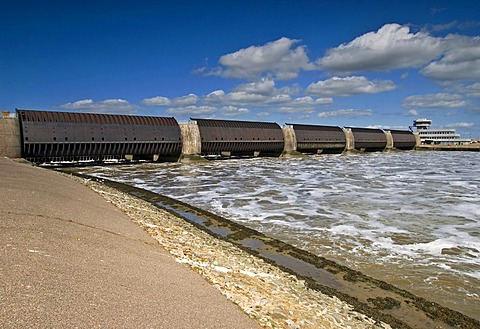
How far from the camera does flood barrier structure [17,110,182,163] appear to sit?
31.8 m

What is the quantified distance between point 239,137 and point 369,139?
3893 cm

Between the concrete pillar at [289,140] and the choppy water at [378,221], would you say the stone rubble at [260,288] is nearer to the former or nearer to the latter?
the choppy water at [378,221]

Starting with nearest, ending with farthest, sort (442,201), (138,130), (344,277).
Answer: (344,277) → (442,201) → (138,130)

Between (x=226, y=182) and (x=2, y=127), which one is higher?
(x=2, y=127)

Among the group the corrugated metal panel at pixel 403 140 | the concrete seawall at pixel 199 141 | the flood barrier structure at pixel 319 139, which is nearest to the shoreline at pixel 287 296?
the concrete seawall at pixel 199 141

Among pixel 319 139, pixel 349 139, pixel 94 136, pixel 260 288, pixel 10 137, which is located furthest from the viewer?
pixel 349 139

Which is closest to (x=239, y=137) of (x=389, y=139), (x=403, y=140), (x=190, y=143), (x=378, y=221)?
(x=190, y=143)

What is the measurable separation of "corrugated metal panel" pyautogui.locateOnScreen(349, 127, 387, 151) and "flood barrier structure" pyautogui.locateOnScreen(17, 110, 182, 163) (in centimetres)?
4519

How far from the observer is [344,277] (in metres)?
7.62

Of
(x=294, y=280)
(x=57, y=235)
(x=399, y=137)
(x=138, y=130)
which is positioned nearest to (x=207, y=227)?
(x=294, y=280)

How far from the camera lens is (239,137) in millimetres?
50062

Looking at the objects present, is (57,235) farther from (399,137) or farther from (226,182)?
(399,137)

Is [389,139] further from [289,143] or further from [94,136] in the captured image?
[94,136]

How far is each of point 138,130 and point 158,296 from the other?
36.9m
